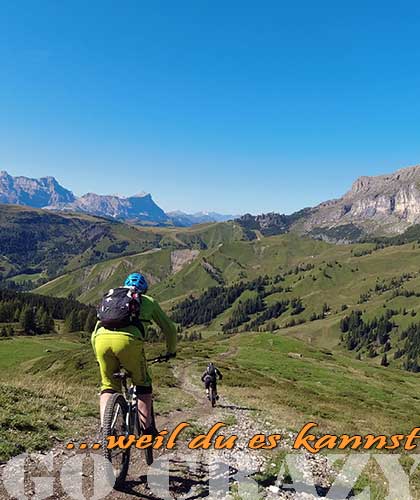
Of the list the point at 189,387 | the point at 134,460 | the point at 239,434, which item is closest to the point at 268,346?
the point at 189,387

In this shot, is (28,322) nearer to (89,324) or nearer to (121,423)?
(89,324)

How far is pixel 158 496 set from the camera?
9.74 metres

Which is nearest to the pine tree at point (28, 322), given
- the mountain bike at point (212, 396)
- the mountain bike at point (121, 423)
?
the mountain bike at point (212, 396)

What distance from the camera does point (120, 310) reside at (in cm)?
959

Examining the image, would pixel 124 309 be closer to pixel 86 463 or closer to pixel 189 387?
pixel 86 463

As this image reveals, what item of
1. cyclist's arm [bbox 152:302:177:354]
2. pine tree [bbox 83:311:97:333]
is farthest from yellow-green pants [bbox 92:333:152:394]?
pine tree [bbox 83:311:97:333]

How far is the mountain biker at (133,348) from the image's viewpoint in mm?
9648

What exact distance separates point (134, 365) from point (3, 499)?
382cm

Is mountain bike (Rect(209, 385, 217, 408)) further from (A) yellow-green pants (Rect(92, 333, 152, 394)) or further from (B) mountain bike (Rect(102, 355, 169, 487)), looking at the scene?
(A) yellow-green pants (Rect(92, 333, 152, 394))

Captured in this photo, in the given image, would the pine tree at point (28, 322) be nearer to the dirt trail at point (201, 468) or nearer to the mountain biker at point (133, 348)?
the dirt trail at point (201, 468)

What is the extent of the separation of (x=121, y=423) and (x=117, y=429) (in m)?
0.19

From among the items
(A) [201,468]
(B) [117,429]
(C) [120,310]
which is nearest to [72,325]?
(A) [201,468]

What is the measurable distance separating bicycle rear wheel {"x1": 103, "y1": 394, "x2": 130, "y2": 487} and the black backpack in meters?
1.83

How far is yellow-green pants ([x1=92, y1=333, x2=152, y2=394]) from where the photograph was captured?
31.5 feet
